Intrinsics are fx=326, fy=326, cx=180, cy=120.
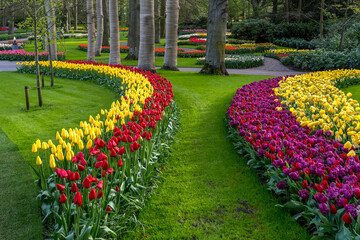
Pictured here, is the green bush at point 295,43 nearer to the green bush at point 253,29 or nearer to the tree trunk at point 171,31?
the green bush at point 253,29

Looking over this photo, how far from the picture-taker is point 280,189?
156 inches

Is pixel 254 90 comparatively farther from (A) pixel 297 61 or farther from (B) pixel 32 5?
(A) pixel 297 61

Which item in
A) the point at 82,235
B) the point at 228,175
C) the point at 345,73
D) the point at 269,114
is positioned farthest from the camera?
the point at 345,73

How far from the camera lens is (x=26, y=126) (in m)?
7.27

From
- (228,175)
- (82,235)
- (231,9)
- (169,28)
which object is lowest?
(228,175)

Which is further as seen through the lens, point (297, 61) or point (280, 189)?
point (297, 61)

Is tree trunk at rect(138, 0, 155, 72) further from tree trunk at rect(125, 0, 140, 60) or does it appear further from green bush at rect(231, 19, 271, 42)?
green bush at rect(231, 19, 271, 42)

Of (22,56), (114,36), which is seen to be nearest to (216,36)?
(114,36)

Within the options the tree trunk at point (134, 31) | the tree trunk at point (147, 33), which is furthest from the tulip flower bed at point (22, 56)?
the tree trunk at point (147, 33)

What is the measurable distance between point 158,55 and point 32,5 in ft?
58.8

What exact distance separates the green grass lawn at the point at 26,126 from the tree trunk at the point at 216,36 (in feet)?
17.1

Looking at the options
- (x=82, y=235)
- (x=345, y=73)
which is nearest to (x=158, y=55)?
(x=345, y=73)

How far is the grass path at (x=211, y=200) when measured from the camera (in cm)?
356

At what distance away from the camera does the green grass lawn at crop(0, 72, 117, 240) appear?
3645 millimetres
